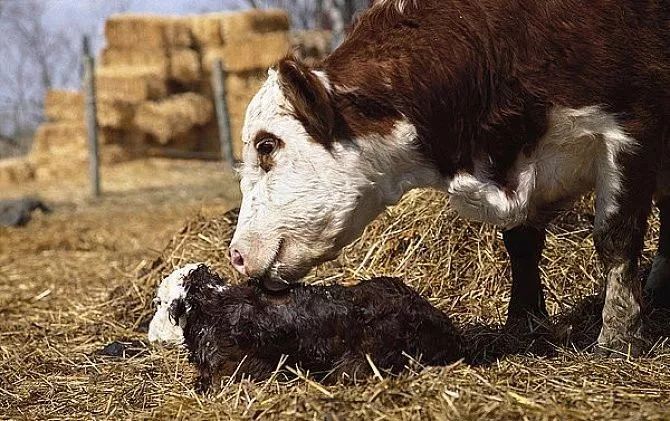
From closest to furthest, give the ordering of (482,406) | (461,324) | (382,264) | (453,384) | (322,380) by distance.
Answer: (482,406)
(453,384)
(322,380)
(461,324)
(382,264)

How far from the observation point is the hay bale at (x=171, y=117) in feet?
64.3

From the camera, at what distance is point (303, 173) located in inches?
142

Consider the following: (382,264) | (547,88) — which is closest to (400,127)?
(547,88)

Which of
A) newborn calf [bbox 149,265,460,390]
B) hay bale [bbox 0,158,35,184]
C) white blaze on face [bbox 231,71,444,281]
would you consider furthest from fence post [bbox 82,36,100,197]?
white blaze on face [bbox 231,71,444,281]

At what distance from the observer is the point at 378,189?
3742 mm

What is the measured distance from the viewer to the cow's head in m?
3.59

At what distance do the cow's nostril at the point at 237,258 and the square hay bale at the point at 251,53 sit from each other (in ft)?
59.0

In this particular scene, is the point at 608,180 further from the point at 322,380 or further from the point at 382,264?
the point at 382,264

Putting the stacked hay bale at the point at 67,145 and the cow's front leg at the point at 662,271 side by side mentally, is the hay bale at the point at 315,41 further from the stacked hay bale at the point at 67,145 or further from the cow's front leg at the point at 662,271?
the cow's front leg at the point at 662,271

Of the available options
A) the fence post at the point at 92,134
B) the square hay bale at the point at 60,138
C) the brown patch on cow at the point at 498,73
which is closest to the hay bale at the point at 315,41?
the square hay bale at the point at 60,138

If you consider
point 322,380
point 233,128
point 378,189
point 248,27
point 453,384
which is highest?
point 378,189

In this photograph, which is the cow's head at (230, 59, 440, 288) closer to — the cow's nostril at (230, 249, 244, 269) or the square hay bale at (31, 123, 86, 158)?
the cow's nostril at (230, 249, 244, 269)

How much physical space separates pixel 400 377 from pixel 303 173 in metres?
0.91

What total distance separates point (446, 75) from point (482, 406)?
142 centimetres
